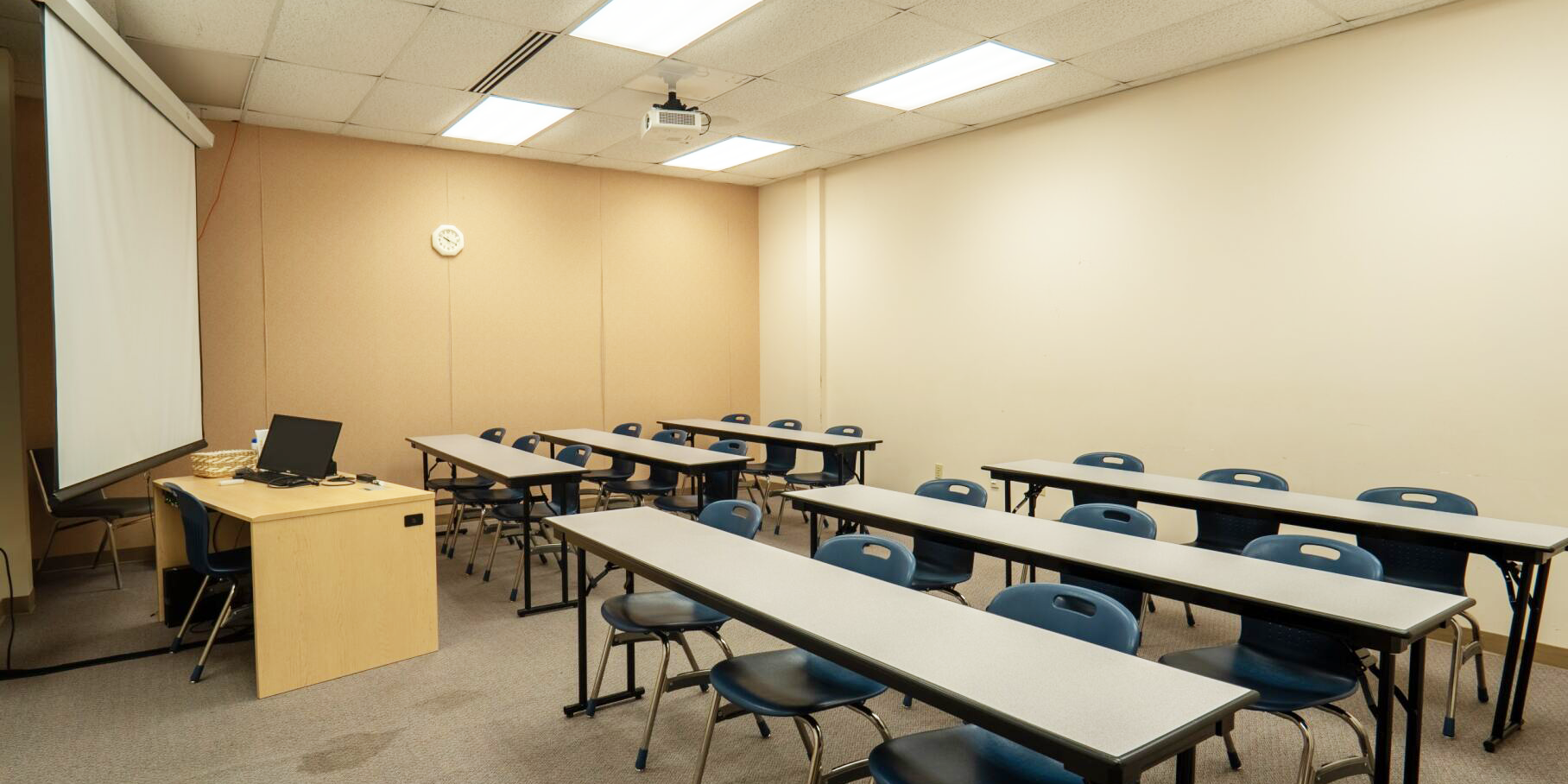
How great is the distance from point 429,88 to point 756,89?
2.14 metres

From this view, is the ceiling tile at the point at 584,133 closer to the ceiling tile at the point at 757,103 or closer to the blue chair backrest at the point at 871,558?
the ceiling tile at the point at 757,103

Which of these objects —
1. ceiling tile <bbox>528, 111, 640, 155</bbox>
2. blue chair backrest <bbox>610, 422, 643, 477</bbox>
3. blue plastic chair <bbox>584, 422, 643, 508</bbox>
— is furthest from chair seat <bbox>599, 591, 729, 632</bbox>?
ceiling tile <bbox>528, 111, 640, 155</bbox>

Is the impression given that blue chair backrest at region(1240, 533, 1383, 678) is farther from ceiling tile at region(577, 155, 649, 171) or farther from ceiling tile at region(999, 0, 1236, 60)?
ceiling tile at region(577, 155, 649, 171)

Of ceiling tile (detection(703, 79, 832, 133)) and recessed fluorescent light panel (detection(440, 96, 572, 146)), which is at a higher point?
recessed fluorescent light panel (detection(440, 96, 572, 146))

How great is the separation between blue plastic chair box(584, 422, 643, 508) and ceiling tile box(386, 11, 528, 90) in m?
2.85

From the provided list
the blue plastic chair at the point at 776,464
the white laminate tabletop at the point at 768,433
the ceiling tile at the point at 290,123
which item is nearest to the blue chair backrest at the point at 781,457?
the blue plastic chair at the point at 776,464

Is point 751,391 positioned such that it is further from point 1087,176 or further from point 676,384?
point 1087,176

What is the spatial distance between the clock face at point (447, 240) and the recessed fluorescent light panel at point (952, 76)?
368 cm

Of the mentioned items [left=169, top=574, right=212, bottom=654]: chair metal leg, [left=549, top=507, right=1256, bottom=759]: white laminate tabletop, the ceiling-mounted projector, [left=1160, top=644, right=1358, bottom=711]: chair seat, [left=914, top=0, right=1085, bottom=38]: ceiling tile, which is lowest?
[left=169, top=574, right=212, bottom=654]: chair metal leg

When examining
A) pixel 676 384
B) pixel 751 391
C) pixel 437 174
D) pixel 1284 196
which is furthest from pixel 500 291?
pixel 1284 196

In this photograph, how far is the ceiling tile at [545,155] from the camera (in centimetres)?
722

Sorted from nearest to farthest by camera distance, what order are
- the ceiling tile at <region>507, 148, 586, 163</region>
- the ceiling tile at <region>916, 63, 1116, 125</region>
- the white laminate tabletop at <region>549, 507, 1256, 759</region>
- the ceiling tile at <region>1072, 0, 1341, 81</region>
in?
the white laminate tabletop at <region>549, 507, 1256, 759</region> → the ceiling tile at <region>1072, 0, 1341, 81</region> → the ceiling tile at <region>916, 63, 1116, 125</region> → the ceiling tile at <region>507, 148, 586, 163</region>

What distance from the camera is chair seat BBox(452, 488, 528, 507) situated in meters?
5.59

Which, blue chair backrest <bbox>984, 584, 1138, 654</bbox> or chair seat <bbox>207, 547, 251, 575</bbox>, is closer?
blue chair backrest <bbox>984, 584, 1138, 654</bbox>
